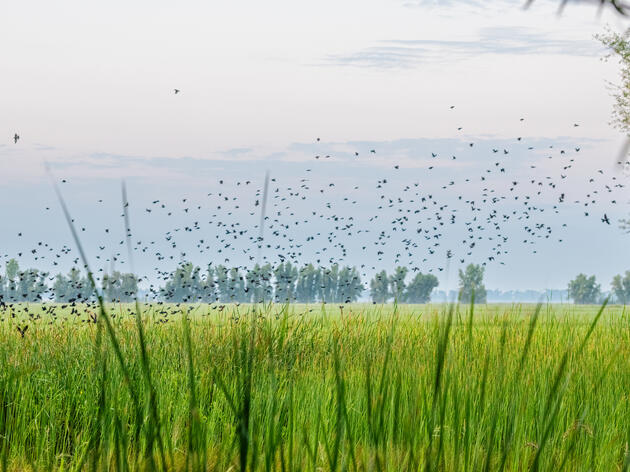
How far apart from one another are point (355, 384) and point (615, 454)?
256 centimetres

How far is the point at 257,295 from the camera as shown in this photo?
2.37m

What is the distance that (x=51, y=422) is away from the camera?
515 cm

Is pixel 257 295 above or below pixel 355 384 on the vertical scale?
above

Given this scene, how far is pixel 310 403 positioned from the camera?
5.03 m

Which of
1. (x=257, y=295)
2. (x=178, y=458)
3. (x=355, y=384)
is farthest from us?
(x=355, y=384)

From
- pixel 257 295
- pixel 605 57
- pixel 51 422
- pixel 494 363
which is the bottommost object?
pixel 51 422

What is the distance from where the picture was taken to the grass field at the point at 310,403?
2.58 metres

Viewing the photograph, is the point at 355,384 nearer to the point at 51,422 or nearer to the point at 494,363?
the point at 494,363

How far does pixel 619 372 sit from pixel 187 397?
4.75 metres

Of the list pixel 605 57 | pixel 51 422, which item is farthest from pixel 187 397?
pixel 605 57

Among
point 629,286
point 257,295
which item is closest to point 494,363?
point 257,295

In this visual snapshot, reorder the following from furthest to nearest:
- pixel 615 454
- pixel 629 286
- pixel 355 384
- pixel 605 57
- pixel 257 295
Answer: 1. pixel 629 286
2. pixel 605 57
3. pixel 355 384
4. pixel 615 454
5. pixel 257 295

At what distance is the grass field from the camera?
102 inches

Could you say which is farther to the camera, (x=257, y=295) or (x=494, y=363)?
(x=494, y=363)
